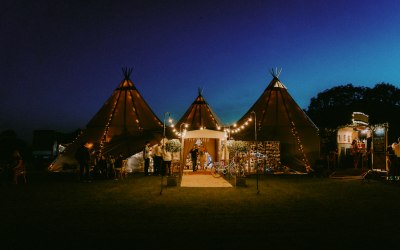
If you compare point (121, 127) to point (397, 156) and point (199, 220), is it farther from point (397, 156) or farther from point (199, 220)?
point (199, 220)

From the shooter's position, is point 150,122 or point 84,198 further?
point 150,122

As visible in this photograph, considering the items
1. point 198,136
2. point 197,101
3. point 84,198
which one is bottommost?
point 84,198

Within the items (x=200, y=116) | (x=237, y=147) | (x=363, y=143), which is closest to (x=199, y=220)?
(x=237, y=147)

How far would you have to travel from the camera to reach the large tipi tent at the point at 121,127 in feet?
57.2

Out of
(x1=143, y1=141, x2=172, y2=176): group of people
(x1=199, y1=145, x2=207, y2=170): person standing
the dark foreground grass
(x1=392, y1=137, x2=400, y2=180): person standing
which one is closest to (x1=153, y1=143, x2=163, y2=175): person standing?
(x1=143, y1=141, x2=172, y2=176): group of people

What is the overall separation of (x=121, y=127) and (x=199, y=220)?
13300 mm

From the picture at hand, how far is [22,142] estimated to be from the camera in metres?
37.8

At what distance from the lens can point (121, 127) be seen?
60.3ft

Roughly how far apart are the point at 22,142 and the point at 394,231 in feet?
127

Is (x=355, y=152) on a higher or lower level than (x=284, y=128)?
lower

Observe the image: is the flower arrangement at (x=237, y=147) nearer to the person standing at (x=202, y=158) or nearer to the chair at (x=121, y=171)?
the person standing at (x=202, y=158)

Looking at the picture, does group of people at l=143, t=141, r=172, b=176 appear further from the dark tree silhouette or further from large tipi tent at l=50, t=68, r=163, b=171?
the dark tree silhouette

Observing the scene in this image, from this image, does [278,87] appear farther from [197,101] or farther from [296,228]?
[296,228]

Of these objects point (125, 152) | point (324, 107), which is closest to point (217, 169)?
point (125, 152)
